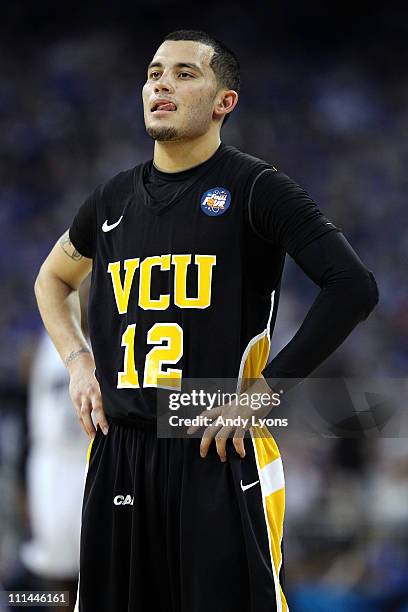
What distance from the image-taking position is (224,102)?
2652mm

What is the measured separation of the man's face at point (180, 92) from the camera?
2551 mm

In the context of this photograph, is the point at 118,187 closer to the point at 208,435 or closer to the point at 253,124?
the point at 208,435

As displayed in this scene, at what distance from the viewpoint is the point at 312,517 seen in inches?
226

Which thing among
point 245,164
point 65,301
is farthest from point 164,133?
point 65,301

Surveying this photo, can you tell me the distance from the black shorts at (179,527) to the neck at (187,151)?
0.74 meters

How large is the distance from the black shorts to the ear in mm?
904

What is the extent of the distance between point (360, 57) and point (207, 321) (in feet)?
22.6

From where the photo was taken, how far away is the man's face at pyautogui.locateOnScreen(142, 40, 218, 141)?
2551 mm

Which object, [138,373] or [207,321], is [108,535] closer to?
[138,373]

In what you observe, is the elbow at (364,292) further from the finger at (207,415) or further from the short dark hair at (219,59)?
the short dark hair at (219,59)

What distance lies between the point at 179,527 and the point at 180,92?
115cm

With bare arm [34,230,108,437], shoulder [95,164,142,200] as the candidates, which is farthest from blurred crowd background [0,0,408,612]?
shoulder [95,164,142,200]

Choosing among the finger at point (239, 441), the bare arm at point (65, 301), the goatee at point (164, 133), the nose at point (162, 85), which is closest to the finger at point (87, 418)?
the bare arm at point (65, 301)

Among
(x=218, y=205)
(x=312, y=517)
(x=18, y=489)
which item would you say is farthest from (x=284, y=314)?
(x=218, y=205)
